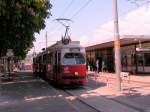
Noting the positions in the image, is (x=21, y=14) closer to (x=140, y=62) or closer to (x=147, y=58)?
(x=147, y=58)

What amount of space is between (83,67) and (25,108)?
429 inches

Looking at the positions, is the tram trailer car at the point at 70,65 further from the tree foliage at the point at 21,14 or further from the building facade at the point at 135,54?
the building facade at the point at 135,54

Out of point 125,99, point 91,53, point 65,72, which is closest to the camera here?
point 125,99

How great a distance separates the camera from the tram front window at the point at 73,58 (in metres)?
28.7

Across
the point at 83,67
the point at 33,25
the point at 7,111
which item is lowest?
the point at 7,111

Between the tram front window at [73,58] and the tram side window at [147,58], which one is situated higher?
the tram side window at [147,58]

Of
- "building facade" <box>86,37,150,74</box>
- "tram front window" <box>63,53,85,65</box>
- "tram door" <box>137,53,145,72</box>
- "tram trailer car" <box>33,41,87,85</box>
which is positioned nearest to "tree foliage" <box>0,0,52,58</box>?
"tram trailer car" <box>33,41,87,85</box>

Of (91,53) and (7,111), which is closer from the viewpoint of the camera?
(7,111)

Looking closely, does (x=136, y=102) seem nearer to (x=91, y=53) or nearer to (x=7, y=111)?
(x=7, y=111)

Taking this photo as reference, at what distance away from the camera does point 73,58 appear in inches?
1136

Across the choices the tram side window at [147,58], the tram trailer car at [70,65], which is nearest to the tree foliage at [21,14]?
the tram trailer car at [70,65]

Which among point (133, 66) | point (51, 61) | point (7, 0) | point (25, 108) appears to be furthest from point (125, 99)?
point (133, 66)

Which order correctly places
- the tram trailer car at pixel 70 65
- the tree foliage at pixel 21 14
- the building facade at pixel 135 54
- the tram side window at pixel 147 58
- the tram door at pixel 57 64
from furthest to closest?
the tram side window at pixel 147 58 → the building facade at pixel 135 54 → the tram door at pixel 57 64 → the tram trailer car at pixel 70 65 → the tree foliage at pixel 21 14

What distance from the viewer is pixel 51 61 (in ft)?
107
